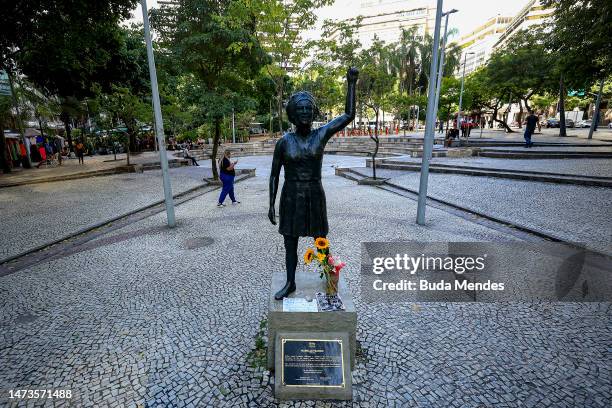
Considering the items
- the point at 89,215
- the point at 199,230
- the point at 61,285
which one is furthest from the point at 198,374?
the point at 89,215

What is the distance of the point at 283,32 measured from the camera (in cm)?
1922

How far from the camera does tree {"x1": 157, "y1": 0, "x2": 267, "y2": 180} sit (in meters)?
12.1

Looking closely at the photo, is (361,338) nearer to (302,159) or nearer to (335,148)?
(302,159)

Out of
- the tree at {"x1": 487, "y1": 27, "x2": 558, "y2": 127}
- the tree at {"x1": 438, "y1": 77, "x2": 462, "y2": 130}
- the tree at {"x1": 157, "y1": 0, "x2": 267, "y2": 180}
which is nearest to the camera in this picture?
the tree at {"x1": 157, "y1": 0, "x2": 267, "y2": 180}

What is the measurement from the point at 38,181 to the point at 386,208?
54.2ft

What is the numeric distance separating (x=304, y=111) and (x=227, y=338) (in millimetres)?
2659

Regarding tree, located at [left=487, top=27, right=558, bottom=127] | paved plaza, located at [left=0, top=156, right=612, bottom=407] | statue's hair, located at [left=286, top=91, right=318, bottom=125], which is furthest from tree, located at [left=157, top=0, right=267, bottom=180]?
tree, located at [left=487, top=27, right=558, bottom=127]

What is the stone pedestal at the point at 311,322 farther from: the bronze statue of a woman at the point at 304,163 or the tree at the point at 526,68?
the tree at the point at 526,68

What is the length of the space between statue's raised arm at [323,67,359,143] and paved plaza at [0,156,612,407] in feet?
7.79

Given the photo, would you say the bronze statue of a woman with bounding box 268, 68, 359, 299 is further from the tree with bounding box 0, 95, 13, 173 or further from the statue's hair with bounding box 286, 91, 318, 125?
the tree with bounding box 0, 95, 13, 173

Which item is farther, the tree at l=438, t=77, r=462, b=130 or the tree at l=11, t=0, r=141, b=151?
the tree at l=438, t=77, r=462, b=130

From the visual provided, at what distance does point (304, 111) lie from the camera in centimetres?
285

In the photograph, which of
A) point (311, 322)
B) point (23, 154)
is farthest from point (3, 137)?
point (311, 322)

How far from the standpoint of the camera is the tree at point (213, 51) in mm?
12073
